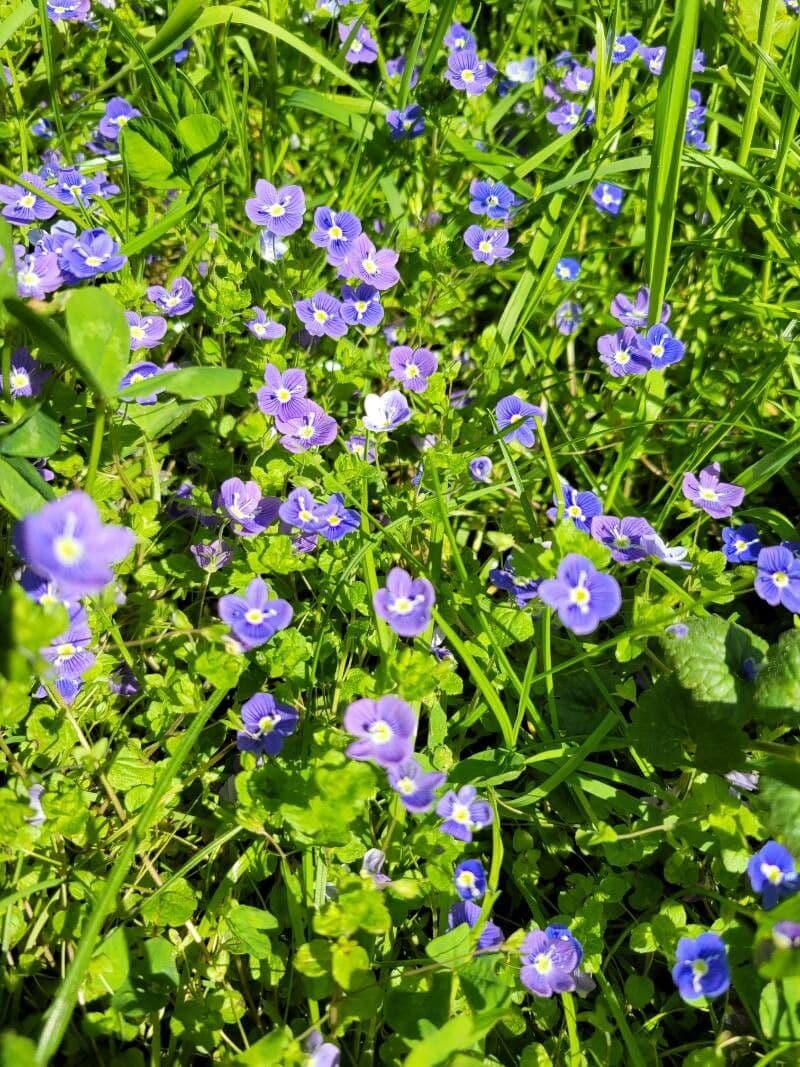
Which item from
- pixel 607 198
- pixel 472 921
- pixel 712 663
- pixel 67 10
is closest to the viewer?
pixel 472 921

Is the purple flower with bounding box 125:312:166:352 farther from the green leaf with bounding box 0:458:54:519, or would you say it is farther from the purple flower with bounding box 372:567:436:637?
the purple flower with bounding box 372:567:436:637

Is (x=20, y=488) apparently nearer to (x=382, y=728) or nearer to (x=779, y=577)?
(x=382, y=728)

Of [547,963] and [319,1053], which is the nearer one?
[319,1053]

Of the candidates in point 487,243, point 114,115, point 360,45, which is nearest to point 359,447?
point 487,243

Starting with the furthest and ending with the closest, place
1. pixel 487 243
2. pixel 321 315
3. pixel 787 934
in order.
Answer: pixel 487 243 < pixel 321 315 < pixel 787 934

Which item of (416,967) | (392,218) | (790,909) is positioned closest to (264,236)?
(392,218)

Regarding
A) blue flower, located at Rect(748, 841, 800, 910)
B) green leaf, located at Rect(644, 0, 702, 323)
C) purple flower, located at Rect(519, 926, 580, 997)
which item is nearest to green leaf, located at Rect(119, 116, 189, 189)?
green leaf, located at Rect(644, 0, 702, 323)

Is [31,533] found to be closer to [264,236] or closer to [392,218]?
[264,236]
